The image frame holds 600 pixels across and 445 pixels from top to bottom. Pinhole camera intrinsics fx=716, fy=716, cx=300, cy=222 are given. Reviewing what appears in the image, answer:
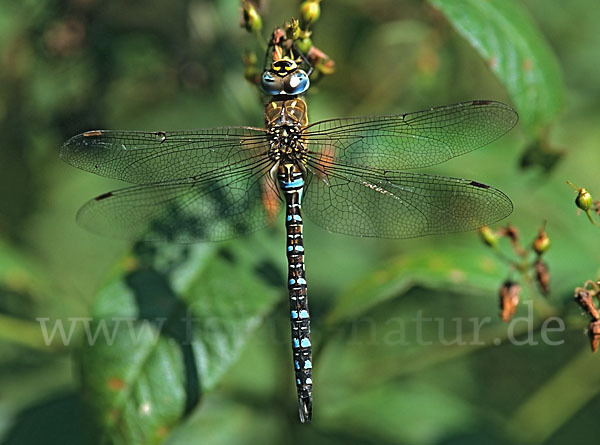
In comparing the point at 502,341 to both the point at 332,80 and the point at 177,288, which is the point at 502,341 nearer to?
the point at 177,288

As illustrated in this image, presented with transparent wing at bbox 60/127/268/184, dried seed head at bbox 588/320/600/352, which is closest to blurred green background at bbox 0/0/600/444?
transparent wing at bbox 60/127/268/184

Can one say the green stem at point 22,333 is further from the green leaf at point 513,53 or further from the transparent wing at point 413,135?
the green leaf at point 513,53

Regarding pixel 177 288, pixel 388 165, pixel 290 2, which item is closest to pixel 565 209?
pixel 388 165

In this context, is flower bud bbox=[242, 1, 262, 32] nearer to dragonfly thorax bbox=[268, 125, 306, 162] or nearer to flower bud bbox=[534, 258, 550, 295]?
dragonfly thorax bbox=[268, 125, 306, 162]

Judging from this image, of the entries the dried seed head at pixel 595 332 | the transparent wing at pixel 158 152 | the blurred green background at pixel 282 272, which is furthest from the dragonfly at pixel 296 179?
the dried seed head at pixel 595 332

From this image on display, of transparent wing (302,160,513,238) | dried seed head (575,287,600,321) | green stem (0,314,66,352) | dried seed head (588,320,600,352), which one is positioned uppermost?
transparent wing (302,160,513,238)

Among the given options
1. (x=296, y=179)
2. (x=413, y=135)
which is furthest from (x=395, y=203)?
(x=296, y=179)
